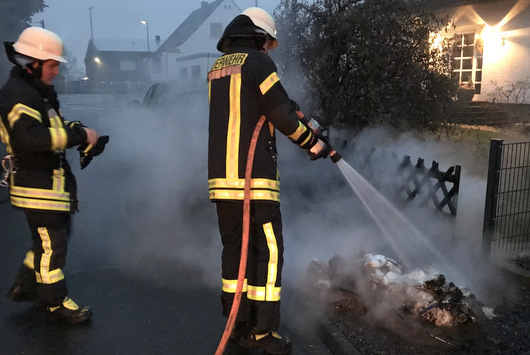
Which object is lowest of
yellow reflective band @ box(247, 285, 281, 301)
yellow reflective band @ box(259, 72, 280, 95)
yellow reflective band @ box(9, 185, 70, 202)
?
yellow reflective band @ box(247, 285, 281, 301)

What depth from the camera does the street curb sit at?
2.93m

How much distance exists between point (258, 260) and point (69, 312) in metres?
1.50

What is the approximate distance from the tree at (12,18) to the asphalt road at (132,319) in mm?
14379

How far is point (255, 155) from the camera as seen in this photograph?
2.79m

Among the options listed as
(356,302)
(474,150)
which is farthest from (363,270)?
(474,150)

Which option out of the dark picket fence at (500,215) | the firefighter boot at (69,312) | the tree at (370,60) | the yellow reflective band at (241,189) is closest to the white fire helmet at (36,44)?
the yellow reflective band at (241,189)

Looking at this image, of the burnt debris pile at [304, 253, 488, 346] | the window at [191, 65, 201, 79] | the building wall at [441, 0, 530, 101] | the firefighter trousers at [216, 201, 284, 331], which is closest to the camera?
the firefighter trousers at [216, 201, 284, 331]

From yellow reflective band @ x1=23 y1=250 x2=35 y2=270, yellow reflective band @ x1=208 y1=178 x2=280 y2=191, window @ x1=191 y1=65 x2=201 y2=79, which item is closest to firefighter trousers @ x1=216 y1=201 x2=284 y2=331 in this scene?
yellow reflective band @ x1=208 y1=178 x2=280 y2=191

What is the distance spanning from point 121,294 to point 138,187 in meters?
4.02

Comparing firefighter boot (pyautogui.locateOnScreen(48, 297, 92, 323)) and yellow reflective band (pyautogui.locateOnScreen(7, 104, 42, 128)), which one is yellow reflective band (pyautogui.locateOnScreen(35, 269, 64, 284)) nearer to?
firefighter boot (pyautogui.locateOnScreen(48, 297, 92, 323))

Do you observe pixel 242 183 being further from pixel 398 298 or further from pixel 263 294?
pixel 398 298

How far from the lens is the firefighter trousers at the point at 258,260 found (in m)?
2.87

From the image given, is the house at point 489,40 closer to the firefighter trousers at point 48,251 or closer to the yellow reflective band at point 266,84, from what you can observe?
the yellow reflective band at point 266,84

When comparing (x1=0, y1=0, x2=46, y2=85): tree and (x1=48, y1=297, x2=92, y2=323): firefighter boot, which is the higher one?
(x1=0, y1=0, x2=46, y2=85): tree
